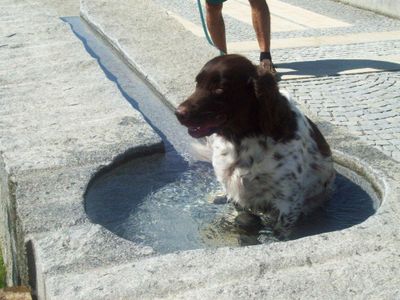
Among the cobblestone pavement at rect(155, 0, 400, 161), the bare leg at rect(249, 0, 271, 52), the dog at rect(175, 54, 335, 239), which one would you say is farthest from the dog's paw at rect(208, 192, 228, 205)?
the bare leg at rect(249, 0, 271, 52)

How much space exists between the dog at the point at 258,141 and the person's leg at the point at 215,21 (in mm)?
2972

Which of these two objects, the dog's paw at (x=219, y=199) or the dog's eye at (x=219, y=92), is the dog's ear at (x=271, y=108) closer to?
the dog's eye at (x=219, y=92)

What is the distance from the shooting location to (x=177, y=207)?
4.08 metres

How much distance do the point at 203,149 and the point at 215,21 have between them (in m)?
2.31

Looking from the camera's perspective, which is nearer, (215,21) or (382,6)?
(215,21)

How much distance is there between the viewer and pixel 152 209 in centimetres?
404

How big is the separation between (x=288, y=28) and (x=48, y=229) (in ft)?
21.2

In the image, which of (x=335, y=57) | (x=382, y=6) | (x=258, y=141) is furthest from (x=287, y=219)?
(x=382, y=6)

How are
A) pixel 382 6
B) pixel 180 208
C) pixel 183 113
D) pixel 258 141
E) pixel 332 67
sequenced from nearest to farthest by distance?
pixel 183 113, pixel 258 141, pixel 180 208, pixel 332 67, pixel 382 6

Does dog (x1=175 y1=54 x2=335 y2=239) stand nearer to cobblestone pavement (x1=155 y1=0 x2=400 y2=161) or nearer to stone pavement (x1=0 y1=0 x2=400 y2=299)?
stone pavement (x1=0 y1=0 x2=400 y2=299)

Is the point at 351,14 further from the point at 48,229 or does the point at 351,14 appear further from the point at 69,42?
the point at 48,229

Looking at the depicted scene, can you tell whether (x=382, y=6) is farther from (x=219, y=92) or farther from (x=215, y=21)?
(x=219, y=92)

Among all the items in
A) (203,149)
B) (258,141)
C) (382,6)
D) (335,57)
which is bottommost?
(382,6)

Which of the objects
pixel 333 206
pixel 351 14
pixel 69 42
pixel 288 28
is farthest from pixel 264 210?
pixel 351 14
